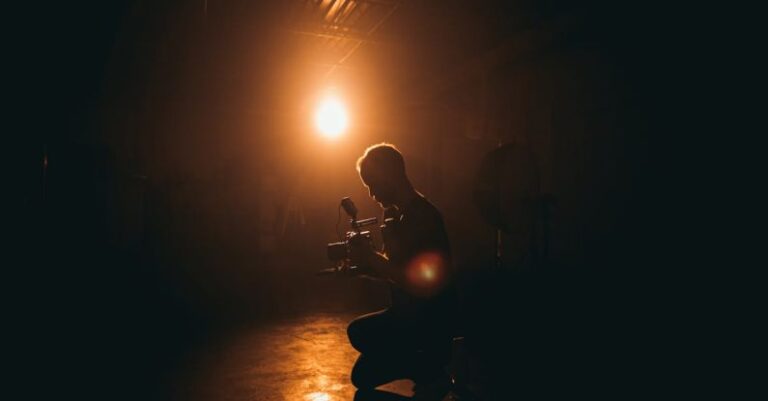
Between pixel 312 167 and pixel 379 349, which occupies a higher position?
pixel 312 167

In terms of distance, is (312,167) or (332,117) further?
(312,167)

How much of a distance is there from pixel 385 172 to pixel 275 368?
2.64 m

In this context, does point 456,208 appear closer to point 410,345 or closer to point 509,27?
point 509,27

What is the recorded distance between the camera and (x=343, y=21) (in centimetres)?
724

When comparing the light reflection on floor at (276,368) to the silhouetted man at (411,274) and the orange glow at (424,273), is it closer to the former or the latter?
the silhouetted man at (411,274)

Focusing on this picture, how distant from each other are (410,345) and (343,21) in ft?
17.6

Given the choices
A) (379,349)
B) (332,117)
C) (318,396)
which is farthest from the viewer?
(332,117)

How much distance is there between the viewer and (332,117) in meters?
10.9

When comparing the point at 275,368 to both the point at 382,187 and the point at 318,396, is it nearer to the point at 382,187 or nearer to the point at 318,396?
the point at 318,396

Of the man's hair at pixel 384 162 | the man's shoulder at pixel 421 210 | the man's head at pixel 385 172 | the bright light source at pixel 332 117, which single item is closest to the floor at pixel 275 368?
the man's shoulder at pixel 421 210

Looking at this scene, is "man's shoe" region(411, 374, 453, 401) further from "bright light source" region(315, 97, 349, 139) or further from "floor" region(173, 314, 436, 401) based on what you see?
"bright light source" region(315, 97, 349, 139)

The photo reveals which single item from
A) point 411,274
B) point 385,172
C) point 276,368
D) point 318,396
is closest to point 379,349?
point 411,274

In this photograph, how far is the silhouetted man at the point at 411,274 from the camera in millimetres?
3260

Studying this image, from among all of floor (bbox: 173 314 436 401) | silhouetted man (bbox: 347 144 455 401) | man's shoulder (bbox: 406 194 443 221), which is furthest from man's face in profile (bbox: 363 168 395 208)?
floor (bbox: 173 314 436 401)
